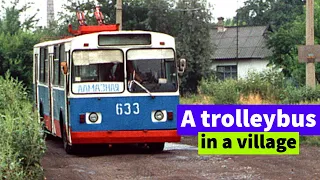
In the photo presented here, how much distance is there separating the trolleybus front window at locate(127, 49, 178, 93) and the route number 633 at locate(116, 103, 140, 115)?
0.32m

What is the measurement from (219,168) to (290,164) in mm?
1434

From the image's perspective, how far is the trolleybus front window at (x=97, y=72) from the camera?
1816 cm

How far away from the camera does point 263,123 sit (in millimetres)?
10297

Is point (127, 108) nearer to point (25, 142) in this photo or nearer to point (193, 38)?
point (25, 142)

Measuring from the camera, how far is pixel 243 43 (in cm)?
7956

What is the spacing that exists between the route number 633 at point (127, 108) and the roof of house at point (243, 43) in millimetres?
56006

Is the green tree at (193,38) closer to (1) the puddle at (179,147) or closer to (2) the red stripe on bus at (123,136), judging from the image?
(1) the puddle at (179,147)

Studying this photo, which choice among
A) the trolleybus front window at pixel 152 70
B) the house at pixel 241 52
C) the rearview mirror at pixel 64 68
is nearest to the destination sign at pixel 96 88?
the trolleybus front window at pixel 152 70

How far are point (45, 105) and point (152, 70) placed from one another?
5660 mm

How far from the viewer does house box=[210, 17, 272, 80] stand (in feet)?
247

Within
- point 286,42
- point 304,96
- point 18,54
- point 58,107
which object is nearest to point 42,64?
point 58,107

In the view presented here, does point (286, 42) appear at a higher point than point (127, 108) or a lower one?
higher

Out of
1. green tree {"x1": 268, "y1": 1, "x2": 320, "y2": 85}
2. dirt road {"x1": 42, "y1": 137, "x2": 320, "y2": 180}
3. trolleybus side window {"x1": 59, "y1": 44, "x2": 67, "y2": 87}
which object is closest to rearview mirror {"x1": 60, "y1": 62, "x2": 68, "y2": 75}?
trolleybus side window {"x1": 59, "y1": 44, "x2": 67, "y2": 87}

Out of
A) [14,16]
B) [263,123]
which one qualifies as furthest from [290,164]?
[14,16]
